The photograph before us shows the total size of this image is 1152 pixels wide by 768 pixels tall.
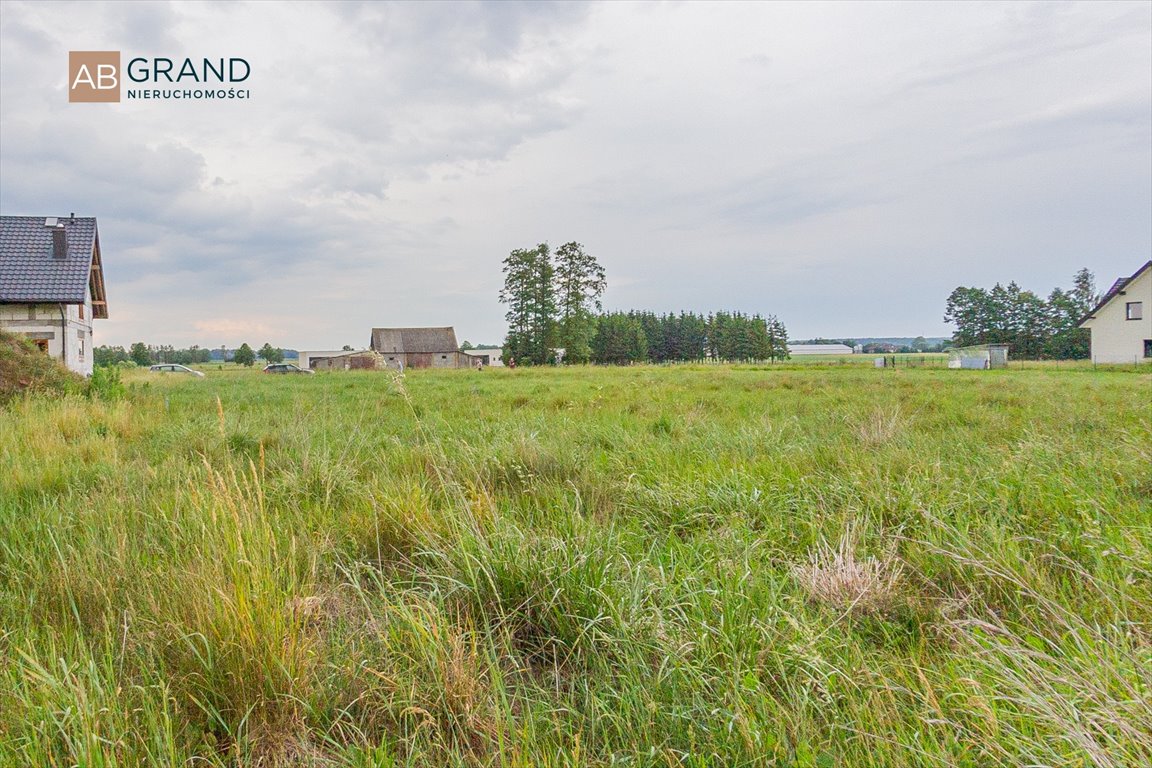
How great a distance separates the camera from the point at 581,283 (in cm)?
5338

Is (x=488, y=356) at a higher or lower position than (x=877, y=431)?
higher

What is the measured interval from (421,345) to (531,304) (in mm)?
18948

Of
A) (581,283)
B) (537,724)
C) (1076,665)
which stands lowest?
(537,724)

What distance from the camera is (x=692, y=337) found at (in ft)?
346

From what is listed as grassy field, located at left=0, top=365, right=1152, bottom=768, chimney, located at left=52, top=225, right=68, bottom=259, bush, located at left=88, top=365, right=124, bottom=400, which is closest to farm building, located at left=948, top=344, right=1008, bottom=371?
grassy field, located at left=0, top=365, right=1152, bottom=768

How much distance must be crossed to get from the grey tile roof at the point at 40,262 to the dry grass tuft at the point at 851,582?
26789 millimetres

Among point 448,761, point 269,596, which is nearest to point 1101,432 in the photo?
point 448,761

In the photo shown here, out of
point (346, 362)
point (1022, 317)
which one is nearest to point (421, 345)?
point (346, 362)

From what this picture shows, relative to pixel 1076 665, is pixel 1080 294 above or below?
above

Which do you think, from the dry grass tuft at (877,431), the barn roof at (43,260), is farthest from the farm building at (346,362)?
the dry grass tuft at (877,431)

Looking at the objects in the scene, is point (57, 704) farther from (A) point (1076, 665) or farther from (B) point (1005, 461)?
(B) point (1005, 461)

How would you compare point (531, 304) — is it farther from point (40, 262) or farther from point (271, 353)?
point (271, 353)

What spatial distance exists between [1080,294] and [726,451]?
101723 mm

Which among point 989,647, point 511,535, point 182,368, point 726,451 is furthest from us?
point 182,368
